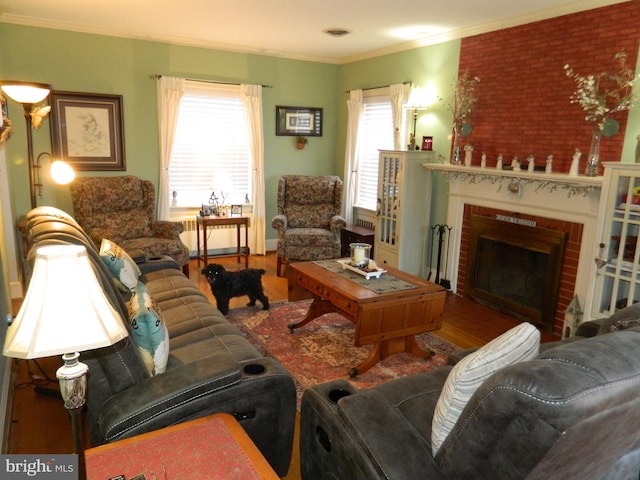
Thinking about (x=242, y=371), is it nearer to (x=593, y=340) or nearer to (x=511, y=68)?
(x=593, y=340)

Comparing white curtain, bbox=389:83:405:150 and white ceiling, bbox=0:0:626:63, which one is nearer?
white ceiling, bbox=0:0:626:63

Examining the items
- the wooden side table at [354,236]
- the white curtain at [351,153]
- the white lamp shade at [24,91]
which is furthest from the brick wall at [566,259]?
the white lamp shade at [24,91]

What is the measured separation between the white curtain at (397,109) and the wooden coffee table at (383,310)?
2402mm

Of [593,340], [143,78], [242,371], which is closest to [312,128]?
→ [143,78]

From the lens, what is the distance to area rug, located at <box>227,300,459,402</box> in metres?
3.19

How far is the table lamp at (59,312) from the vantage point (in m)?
1.16

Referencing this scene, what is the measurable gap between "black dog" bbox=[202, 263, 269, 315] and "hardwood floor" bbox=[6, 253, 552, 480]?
351mm

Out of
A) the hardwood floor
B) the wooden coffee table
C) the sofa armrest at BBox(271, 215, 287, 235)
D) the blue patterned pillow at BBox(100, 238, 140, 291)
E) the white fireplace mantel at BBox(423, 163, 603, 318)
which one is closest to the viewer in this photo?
the hardwood floor

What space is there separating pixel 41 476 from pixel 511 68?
4481 millimetres

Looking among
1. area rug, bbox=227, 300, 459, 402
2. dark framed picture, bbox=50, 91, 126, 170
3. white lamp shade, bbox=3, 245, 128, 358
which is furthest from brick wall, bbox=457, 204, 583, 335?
dark framed picture, bbox=50, 91, 126, 170

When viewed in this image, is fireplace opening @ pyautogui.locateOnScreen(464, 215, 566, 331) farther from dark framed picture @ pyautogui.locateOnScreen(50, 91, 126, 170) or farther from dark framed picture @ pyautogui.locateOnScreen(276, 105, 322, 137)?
dark framed picture @ pyautogui.locateOnScreen(50, 91, 126, 170)

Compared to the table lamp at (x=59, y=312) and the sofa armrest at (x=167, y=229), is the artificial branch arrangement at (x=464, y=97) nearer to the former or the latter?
the sofa armrest at (x=167, y=229)

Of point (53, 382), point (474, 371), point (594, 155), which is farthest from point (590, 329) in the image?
point (53, 382)

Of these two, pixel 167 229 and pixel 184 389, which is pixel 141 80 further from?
pixel 184 389
